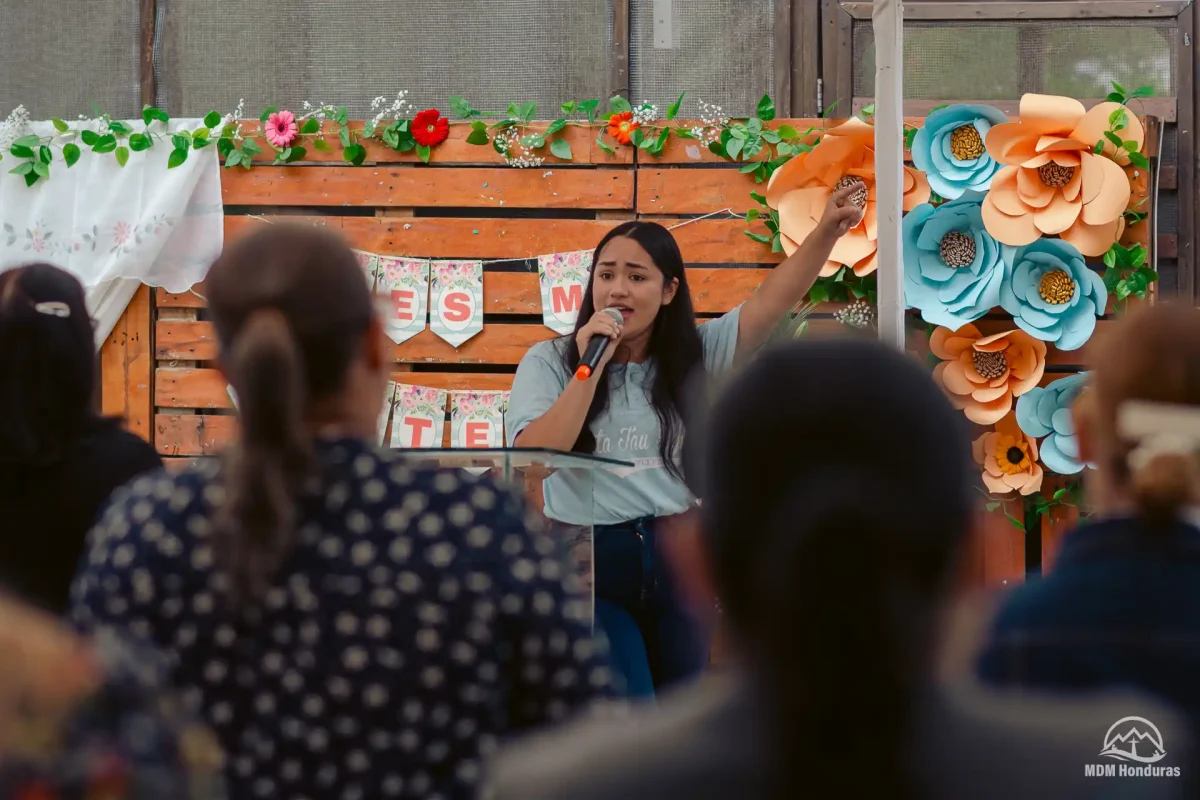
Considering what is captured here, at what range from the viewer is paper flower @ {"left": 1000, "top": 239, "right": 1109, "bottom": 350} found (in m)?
4.18

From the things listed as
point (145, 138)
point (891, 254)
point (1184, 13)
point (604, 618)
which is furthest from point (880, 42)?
point (145, 138)

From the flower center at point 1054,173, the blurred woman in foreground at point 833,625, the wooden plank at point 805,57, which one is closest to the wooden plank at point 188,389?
the wooden plank at point 805,57

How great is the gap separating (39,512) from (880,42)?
82.5 inches

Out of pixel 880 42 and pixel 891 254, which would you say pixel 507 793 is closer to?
pixel 891 254

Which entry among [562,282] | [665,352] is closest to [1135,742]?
[665,352]

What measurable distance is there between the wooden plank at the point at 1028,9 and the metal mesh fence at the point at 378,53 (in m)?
1.09

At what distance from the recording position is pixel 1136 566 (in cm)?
130

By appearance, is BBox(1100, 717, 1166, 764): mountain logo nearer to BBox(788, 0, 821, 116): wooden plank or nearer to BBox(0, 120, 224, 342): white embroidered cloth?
BBox(788, 0, 821, 116): wooden plank

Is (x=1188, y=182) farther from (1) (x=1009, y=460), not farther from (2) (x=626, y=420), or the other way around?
(2) (x=626, y=420)

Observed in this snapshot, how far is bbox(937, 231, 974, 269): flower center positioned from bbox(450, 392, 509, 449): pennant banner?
1.63m

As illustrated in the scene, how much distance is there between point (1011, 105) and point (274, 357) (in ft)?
13.3

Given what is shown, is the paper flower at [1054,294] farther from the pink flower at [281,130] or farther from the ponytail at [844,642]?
the ponytail at [844,642]

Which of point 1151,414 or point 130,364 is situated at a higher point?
point 130,364

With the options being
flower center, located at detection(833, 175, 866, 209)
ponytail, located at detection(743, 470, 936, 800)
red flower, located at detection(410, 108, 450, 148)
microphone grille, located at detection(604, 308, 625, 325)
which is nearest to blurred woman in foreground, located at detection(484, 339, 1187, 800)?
ponytail, located at detection(743, 470, 936, 800)
